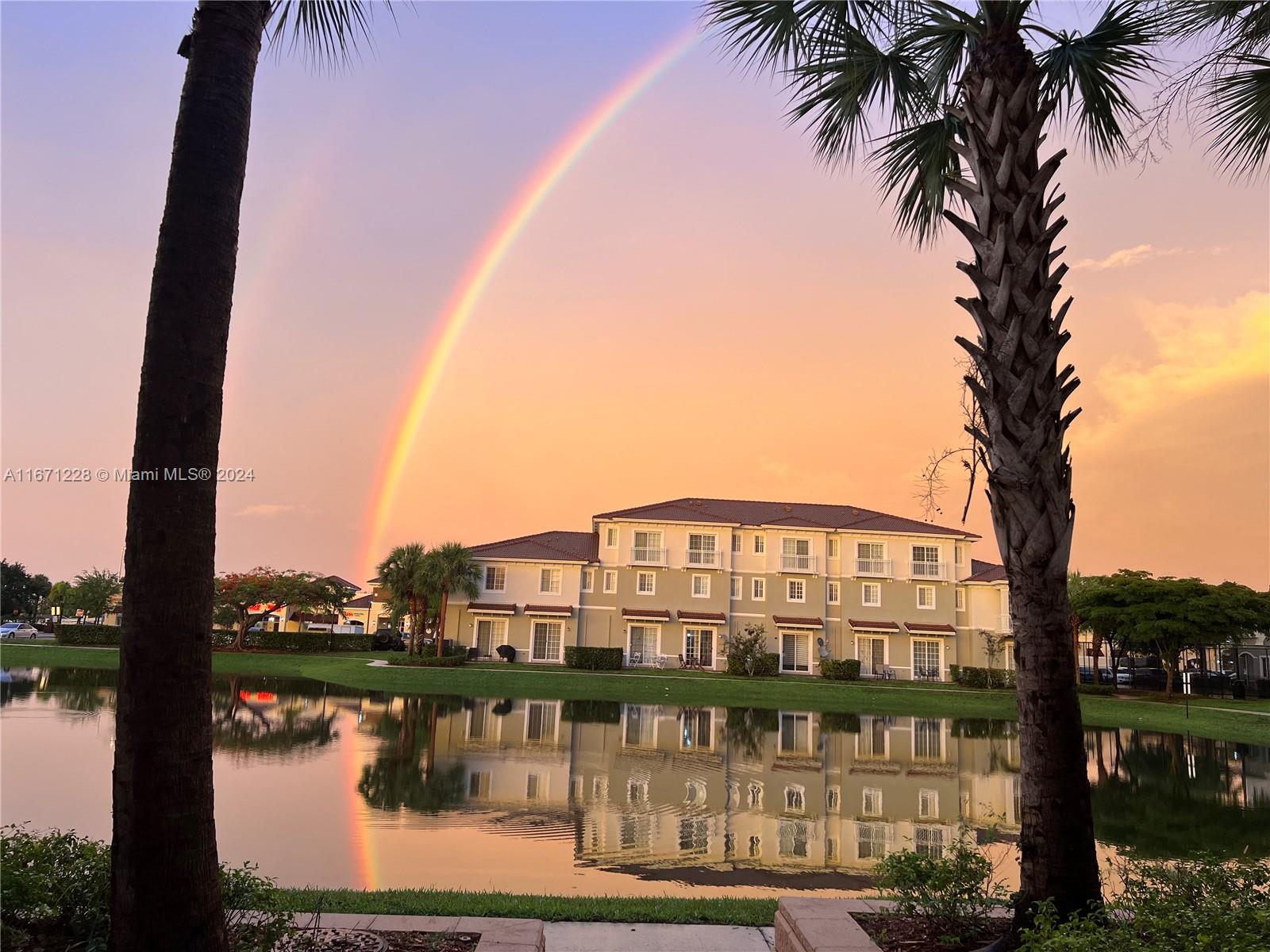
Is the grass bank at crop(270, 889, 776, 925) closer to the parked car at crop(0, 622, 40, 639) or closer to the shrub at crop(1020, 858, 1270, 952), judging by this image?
the shrub at crop(1020, 858, 1270, 952)

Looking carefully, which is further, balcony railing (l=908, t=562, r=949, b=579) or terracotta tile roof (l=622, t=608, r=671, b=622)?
balcony railing (l=908, t=562, r=949, b=579)

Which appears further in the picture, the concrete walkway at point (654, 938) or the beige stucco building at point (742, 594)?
the beige stucco building at point (742, 594)

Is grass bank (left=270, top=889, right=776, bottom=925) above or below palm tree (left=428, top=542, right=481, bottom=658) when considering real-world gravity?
below

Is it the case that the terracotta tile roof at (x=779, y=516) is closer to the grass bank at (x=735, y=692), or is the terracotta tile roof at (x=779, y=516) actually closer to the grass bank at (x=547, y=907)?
the grass bank at (x=735, y=692)

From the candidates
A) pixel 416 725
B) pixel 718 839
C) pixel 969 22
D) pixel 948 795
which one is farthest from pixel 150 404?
pixel 416 725

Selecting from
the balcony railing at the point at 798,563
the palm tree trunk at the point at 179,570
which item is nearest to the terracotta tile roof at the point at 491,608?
the balcony railing at the point at 798,563

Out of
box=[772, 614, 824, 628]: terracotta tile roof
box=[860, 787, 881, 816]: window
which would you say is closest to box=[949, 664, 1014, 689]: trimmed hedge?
box=[772, 614, 824, 628]: terracotta tile roof

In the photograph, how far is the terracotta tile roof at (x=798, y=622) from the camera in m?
44.9

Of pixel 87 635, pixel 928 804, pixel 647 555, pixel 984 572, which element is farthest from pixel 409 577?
pixel 928 804

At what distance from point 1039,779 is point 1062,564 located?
4.11 ft

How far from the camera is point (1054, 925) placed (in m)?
4.65

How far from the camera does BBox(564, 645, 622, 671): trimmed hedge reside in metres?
40.1

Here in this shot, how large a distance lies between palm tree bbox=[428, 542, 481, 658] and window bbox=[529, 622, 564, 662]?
12.6 feet

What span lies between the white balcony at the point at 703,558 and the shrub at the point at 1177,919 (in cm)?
4069
